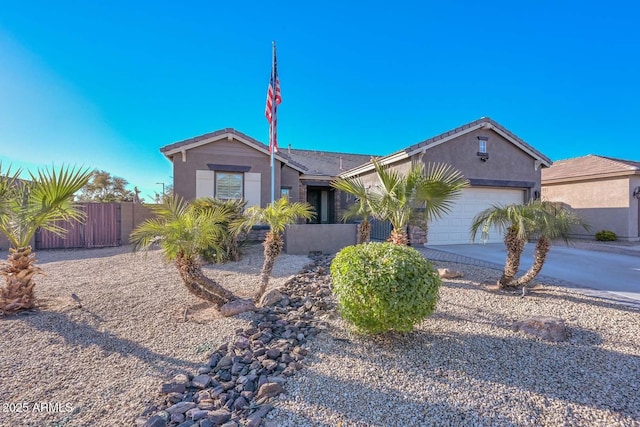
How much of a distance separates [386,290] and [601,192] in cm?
1801

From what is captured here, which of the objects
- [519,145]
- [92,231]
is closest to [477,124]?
[519,145]

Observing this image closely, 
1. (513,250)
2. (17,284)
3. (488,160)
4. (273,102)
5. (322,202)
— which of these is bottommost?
(17,284)

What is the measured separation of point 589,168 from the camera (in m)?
15.5

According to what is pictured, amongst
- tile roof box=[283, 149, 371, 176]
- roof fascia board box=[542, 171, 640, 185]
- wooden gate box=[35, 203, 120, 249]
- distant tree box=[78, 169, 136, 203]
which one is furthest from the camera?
distant tree box=[78, 169, 136, 203]

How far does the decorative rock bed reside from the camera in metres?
2.41

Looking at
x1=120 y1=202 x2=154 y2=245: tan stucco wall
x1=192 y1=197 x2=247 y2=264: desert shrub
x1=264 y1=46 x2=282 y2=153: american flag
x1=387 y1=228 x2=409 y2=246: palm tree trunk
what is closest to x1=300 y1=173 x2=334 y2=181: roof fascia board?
x1=264 y1=46 x2=282 y2=153: american flag

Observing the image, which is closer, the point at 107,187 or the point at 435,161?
the point at 435,161

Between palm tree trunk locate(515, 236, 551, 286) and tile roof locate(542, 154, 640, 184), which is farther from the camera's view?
tile roof locate(542, 154, 640, 184)

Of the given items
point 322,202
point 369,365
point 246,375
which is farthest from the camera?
point 322,202

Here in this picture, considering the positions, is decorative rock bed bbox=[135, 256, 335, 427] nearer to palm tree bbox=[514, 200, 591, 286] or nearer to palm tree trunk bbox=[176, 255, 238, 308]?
palm tree trunk bbox=[176, 255, 238, 308]

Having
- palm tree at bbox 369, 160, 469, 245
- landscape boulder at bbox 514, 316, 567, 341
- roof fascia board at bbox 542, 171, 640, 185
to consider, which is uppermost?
roof fascia board at bbox 542, 171, 640, 185

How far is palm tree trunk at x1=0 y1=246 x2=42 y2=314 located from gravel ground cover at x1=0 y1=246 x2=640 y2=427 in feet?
0.81

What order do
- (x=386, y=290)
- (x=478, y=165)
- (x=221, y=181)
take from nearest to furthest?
1. (x=386, y=290)
2. (x=221, y=181)
3. (x=478, y=165)

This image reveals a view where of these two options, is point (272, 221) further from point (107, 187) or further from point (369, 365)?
point (107, 187)
